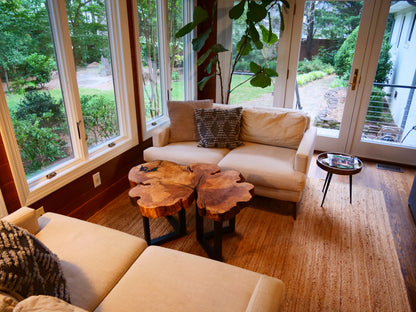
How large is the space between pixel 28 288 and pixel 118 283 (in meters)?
0.38

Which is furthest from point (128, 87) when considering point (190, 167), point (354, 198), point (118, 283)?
point (354, 198)

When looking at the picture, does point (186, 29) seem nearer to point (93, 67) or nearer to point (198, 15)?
point (198, 15)

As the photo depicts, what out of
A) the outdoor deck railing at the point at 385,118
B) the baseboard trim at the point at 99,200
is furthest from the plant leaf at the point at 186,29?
the outdoor deck railing at the point at 385,118

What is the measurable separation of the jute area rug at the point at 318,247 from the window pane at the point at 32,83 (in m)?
0.76

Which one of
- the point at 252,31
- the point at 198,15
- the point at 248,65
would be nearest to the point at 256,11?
the point at 252,31

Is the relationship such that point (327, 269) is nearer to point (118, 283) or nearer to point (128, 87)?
point (118, 283)

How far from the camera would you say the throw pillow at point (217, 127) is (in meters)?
2.82

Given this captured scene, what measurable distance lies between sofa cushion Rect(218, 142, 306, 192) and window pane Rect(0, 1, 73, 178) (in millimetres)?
1384

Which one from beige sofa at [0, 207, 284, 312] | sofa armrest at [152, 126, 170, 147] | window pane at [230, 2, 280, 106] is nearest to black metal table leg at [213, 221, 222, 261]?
beige sofa at [0, 207, 284, 312]

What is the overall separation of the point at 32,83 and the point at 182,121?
141 cm

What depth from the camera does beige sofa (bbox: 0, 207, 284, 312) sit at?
1.14m

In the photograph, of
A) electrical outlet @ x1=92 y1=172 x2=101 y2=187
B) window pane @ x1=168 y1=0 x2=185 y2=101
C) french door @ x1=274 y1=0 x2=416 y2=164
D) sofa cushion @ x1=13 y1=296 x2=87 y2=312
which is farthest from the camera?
window pane @ x1=168 y1=0 x2=185 y2=101

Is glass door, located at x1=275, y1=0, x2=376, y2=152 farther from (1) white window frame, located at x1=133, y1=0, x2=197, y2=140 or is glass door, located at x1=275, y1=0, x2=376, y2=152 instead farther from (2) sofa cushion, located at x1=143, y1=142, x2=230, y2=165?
(2) sofa cushion, located at x1=143, y1=142, x2=230, y2=165

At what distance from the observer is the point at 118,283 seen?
1.26 meters
